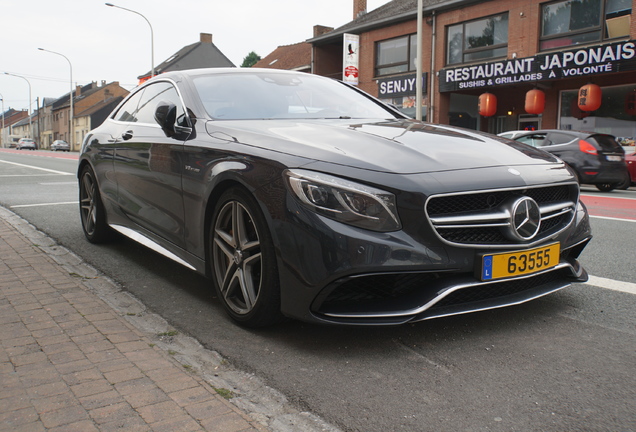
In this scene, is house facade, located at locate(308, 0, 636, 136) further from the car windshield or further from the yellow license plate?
the yellow license plate

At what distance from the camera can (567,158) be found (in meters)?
13.6

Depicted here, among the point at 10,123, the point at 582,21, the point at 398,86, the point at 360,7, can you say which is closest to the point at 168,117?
the point at 582,21

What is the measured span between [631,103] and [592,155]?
767cm

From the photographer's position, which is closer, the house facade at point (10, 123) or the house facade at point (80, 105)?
the house facade at point (80, 105)

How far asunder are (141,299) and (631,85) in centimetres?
1958

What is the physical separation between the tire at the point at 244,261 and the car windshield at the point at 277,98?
812 mm

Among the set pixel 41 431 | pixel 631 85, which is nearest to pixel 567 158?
pixel 631 85

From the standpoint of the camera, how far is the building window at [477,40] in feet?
74.0

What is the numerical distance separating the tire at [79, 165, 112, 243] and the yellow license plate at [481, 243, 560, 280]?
3.73 metres

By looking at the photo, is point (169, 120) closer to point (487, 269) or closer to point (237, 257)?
point (237, 257)

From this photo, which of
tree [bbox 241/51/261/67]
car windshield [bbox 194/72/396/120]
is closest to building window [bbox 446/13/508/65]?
car windshield [bbox 194/72/396/120]

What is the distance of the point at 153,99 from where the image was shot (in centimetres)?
483

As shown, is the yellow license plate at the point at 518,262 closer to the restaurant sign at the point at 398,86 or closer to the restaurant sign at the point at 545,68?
the restaurant sign at the point at 545,68

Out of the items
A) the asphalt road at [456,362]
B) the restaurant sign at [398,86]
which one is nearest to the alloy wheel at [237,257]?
the asphalt road at [456,362]
